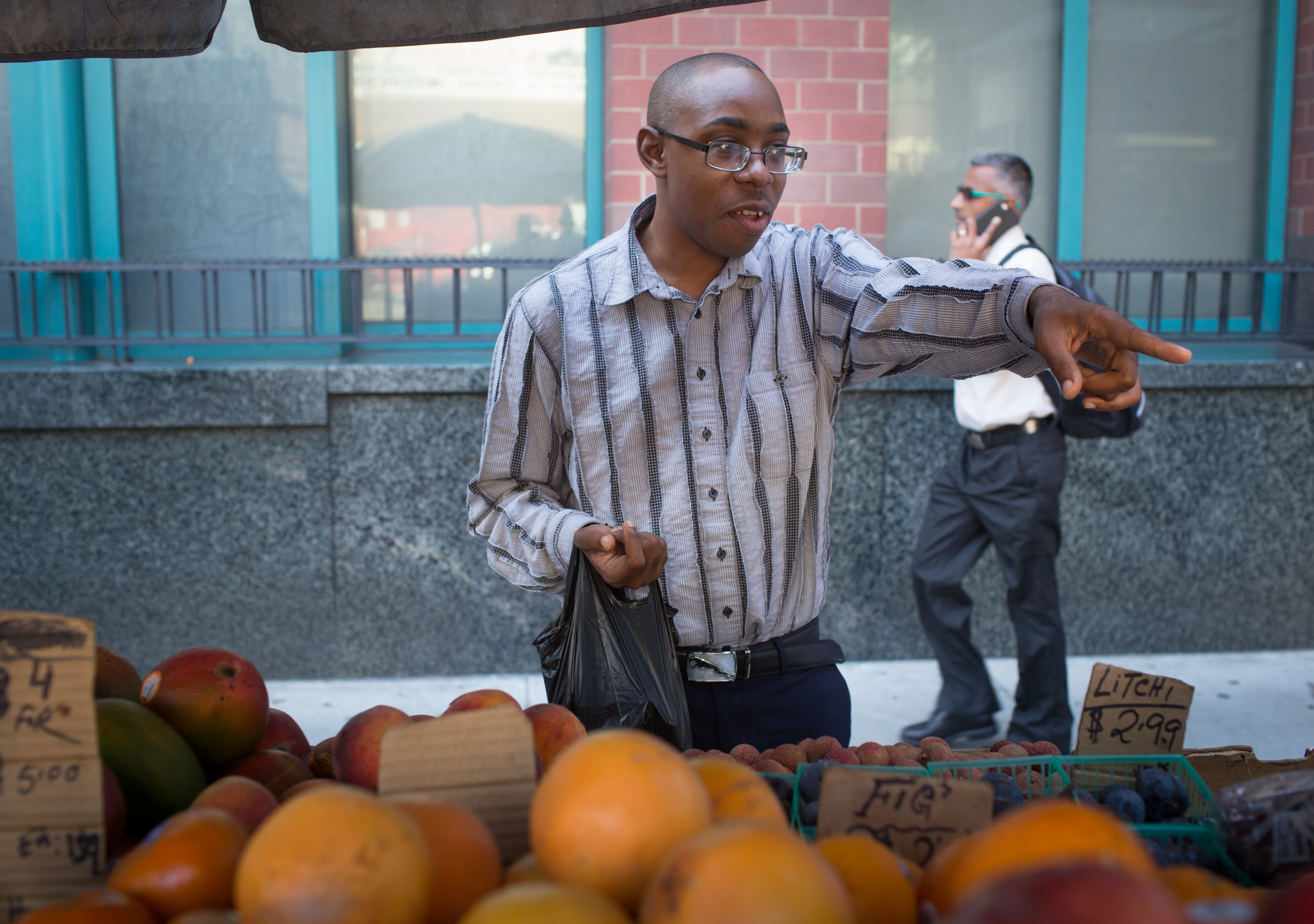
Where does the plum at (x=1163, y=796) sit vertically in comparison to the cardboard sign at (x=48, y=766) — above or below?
below

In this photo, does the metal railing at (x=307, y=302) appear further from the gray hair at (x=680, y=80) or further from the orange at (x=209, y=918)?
the orange at (x=209, y=918)

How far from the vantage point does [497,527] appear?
2.29m

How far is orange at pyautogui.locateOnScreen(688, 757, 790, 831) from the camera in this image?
1.13 meters

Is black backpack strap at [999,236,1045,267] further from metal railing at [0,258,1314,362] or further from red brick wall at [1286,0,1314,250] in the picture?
red brick wall at [1286,0,1314,250]

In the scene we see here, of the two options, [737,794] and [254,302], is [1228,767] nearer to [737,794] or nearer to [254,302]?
[737,794]

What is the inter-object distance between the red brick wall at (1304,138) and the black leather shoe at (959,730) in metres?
3.15

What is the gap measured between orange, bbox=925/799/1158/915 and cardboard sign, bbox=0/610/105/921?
3.28 feet

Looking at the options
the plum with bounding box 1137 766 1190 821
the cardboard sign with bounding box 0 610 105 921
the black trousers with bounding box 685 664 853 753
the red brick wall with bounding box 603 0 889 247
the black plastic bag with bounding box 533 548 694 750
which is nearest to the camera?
the cardboard sign with bounding box 0 610 105 921

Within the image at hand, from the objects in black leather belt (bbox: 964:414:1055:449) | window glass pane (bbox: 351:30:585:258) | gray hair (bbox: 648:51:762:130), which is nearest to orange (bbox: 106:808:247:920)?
gray hair (bbox: 648:51:762:130)

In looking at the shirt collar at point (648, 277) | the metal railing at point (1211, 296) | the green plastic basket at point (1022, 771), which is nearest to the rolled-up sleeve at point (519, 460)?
the shirt collar at point (648, 277)

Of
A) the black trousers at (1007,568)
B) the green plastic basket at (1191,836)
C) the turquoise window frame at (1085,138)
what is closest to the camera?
the green plastic basket at (1191,836)

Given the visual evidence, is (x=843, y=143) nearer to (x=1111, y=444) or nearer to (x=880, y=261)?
(x=1111, y=444)

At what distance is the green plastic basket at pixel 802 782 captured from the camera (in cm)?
139

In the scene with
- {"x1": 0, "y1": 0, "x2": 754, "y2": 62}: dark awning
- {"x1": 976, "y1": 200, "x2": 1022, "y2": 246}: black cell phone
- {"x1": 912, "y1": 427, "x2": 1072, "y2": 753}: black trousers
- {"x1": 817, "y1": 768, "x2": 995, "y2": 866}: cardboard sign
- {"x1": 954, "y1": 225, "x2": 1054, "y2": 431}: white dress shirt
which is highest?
{"x1": 0, "y1": 0, "x2": 754, "y2": 62}: dark awning
